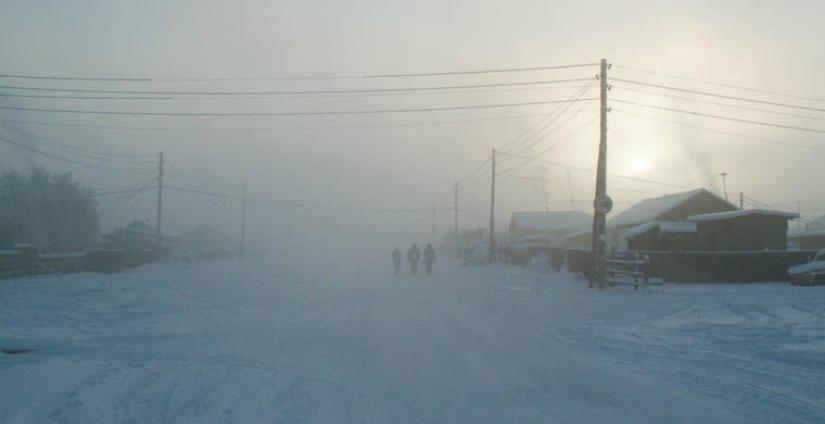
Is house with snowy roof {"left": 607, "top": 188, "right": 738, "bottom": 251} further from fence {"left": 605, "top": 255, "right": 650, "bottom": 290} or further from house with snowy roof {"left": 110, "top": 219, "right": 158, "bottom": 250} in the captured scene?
house with snowy roof {"left": 110, "top": 219, "right": 158, "bottom": 250}

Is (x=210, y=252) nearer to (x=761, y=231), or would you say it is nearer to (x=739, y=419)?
(x=761, y=231)

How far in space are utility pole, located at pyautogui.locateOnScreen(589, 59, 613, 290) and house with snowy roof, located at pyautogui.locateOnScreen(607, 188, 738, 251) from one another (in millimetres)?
8574

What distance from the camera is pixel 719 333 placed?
11.0m

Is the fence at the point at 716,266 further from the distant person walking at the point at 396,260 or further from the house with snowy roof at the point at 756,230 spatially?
the distant person walking at the point at 396,260

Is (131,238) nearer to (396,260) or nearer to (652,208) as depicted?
(396,260)

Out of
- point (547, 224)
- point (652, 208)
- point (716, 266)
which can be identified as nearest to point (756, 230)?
point (652, 208)

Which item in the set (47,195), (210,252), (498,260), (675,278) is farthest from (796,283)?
(47,195)

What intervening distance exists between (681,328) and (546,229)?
207 feet

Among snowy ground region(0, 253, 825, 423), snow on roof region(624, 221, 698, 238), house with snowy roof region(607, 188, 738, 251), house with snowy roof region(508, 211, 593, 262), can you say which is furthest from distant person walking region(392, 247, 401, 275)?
house with snowy roof region(508, 211, 593, 262)

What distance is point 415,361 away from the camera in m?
8.91

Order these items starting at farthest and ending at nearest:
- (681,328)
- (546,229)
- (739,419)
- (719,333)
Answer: (546,229) → (681,328) → (719,333) → (739,419)

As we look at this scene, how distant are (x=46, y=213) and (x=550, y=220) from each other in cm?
5490

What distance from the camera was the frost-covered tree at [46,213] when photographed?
4950cm

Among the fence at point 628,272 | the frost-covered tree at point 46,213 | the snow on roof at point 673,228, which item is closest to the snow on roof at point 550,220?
the snow on roof at point 673,228
